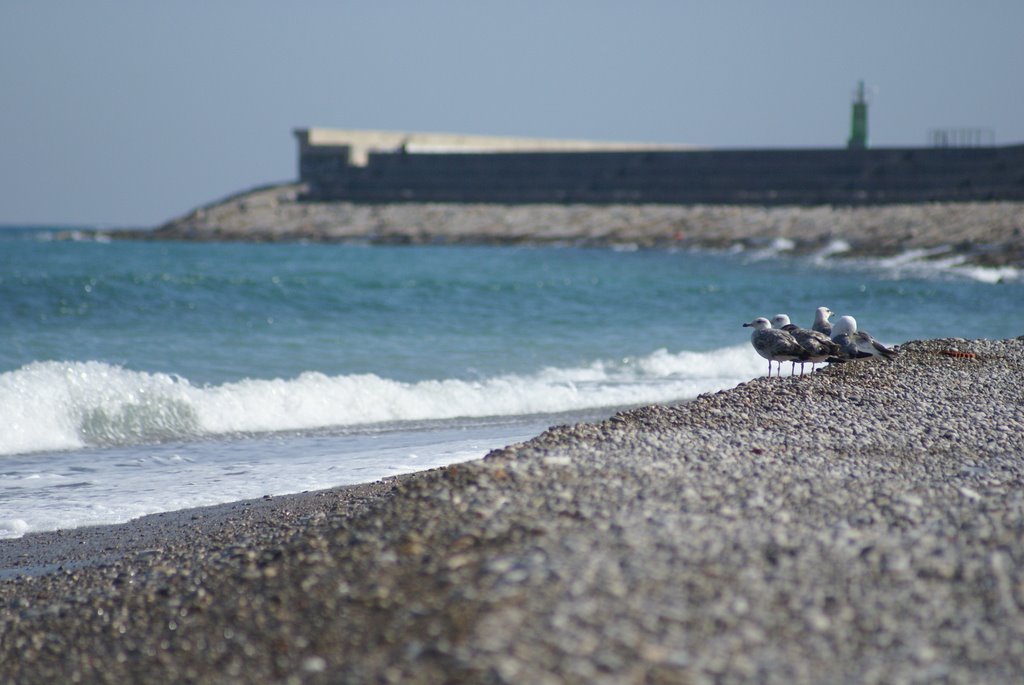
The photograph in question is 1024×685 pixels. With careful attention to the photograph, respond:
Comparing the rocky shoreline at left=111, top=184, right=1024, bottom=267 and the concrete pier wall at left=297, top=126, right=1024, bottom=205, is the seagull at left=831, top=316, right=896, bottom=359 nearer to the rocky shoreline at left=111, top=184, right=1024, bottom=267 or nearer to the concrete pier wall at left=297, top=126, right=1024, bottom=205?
the rocky shoreline at left=111, top=184, right=1024, bottom=267

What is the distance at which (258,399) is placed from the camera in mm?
13227

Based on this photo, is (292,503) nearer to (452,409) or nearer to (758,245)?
(452,409)

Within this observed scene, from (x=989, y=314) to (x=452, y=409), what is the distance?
1435cm

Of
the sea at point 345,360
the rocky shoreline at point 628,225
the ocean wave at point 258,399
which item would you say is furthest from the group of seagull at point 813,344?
the rocky shoreline at point 628,225

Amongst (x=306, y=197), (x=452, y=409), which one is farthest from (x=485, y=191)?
(x=452, y=409)

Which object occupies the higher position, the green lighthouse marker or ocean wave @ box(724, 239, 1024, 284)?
the green lighthouse marker

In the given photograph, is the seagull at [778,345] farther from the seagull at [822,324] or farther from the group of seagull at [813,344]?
the seagull at [822,324]

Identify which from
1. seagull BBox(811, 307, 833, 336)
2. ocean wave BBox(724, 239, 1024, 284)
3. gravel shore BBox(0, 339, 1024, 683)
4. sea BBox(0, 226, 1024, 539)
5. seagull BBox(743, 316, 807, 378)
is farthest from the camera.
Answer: ocean wave BBox(724, 239, 1024, 284)

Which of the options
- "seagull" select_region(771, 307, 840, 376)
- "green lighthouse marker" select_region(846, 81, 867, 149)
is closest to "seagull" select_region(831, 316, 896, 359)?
"seagull" select_region(771, 307, 840, 376)

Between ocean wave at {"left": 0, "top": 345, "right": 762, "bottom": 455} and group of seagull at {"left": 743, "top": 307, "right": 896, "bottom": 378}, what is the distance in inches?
117

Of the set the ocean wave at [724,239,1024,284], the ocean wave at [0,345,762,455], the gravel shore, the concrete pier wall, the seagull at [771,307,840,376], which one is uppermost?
the concrete pier wall

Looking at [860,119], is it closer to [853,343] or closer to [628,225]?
[628,225]

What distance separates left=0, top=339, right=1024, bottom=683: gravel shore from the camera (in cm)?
399

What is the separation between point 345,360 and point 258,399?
399cm
